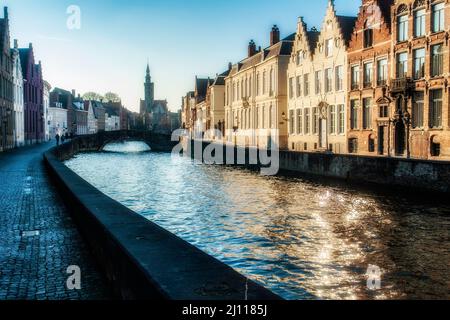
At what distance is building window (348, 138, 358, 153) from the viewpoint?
118ft

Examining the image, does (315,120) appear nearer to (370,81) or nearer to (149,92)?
(370,81)

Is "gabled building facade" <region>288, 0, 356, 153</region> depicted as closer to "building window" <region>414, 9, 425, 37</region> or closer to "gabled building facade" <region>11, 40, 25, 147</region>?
"building window" <region>414, 9, 425, 37</region>

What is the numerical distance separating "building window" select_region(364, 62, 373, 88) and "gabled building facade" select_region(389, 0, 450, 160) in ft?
8.55

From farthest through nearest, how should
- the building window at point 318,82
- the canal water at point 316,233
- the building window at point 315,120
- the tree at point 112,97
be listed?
the tree at point 112,97, the building window at point 318,82, the building window at point 315,120, the canal water at point 316,233

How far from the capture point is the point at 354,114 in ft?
118

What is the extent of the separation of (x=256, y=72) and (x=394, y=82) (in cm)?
2434

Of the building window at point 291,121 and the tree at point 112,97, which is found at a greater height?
the tree at point 112,97

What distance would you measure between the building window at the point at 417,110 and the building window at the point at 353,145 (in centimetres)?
628

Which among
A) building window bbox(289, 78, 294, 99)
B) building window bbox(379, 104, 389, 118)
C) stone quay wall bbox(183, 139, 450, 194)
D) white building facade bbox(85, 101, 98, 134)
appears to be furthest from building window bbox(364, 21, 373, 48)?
white building facade bbox(85, 101, 98, 134)

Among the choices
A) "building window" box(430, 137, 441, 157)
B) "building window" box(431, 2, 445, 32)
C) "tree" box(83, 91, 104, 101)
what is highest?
"tree" box(83, 91, 104, 101)

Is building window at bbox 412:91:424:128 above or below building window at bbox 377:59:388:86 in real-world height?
below

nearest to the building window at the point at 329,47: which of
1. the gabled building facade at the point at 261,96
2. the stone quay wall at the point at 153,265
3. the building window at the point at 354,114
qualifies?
the building window at the point at 354,114

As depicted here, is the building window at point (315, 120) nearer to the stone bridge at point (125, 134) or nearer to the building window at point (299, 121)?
the building window at point (299, 121)

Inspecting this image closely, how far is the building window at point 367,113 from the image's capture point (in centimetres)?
3422
